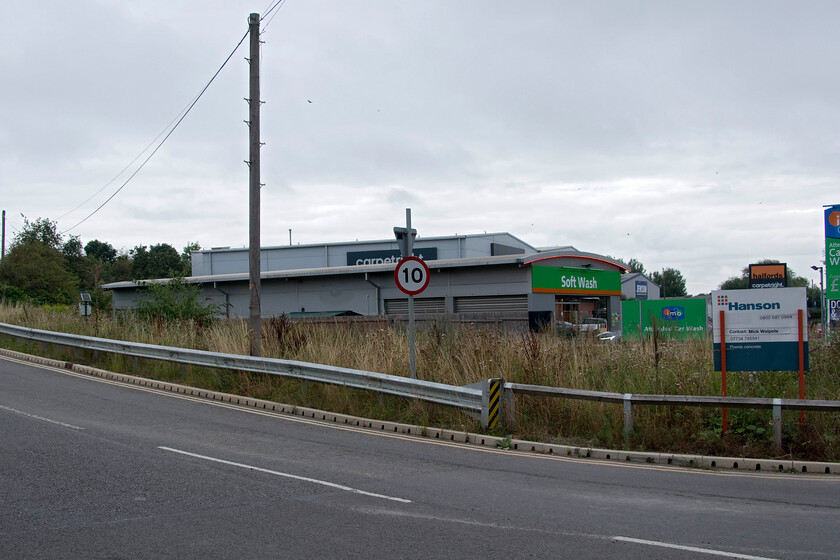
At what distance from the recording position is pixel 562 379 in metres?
13.1

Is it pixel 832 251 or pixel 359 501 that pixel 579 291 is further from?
pixel 359 501

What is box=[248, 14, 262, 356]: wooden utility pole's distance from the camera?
16922 mm

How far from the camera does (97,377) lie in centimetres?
1791

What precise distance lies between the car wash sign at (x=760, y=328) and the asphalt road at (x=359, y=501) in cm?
233

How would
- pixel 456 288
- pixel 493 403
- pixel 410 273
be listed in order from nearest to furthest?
pixel 493 403 → pixel 410 273 → pixel 456 288

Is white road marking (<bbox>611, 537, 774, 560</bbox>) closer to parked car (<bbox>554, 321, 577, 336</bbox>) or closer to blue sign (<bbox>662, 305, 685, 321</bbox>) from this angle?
parked car (<bbox>554, 321, 577, 336</bbox>)

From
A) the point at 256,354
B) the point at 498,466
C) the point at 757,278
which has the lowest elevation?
the point at 498,466

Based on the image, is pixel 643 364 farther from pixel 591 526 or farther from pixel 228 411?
pixel 228 411

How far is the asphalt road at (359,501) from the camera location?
5895 millimetres

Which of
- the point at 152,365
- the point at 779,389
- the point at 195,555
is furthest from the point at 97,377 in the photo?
the point at 779,389

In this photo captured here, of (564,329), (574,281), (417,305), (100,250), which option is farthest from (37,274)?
(100,250)

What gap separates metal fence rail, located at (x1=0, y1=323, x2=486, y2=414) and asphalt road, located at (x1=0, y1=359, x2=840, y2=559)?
1.08m

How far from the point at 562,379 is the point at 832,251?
940 cm

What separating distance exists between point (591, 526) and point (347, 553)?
2275 millimetres
